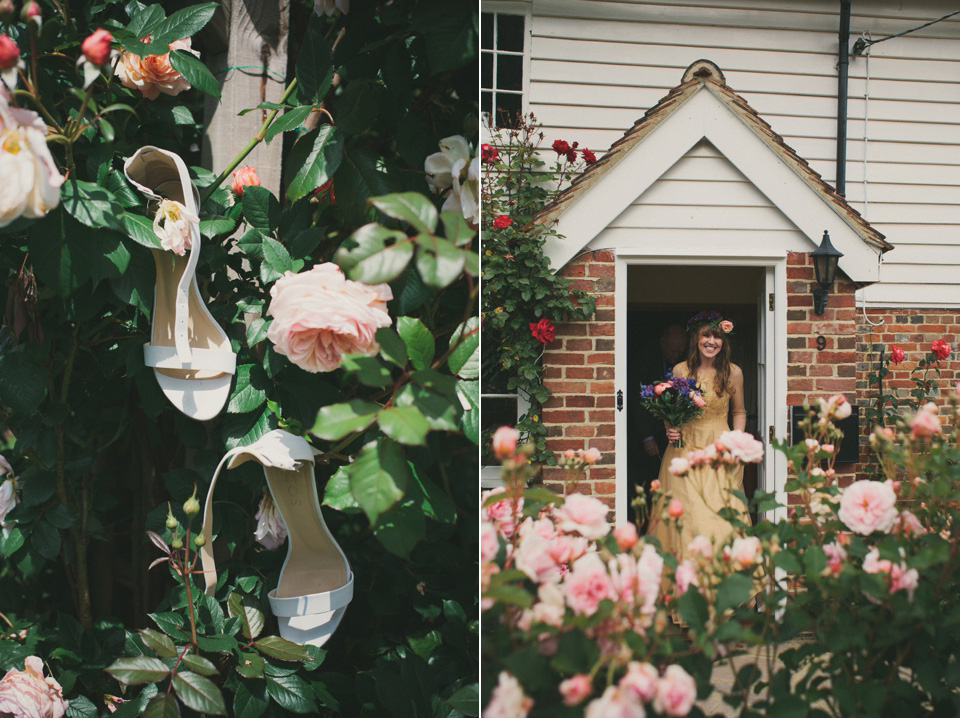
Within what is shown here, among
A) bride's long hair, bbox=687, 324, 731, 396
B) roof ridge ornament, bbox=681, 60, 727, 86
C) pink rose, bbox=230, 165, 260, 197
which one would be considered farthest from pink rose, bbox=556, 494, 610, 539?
pink rose, bbox=230, 165, 260, 197

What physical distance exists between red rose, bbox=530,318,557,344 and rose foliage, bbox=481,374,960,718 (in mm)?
167

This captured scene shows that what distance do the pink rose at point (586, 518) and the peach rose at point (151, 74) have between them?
30.7 inches

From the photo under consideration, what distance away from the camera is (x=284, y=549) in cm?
98

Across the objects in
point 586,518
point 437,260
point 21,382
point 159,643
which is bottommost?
point 159,643

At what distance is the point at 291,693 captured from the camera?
775 mm

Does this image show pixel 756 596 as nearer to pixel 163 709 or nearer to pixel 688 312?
pixel 688 312

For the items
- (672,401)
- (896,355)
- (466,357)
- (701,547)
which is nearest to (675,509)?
(701,547)

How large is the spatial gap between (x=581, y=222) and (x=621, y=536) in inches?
14.2

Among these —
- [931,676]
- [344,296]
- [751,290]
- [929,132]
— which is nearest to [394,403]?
[344,296]

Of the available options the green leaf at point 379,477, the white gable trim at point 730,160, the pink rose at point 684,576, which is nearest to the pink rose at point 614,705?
the pink rose at point 684,576

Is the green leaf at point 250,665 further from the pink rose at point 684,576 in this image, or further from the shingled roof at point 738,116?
the shingled roof at point 738,116

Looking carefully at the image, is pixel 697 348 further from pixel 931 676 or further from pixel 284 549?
pixel 284 549

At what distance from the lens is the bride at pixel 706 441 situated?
594mm

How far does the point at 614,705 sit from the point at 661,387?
0.35 meters
